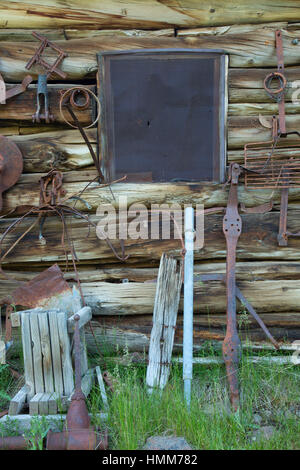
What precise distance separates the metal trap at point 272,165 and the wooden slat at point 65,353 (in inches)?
68.0

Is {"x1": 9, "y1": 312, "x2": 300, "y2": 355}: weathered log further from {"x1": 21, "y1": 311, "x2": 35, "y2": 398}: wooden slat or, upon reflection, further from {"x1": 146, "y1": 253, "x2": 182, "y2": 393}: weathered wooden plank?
{"x1": 21, "y1": 311, "x2": 35, "y2": 398}: wooden slat

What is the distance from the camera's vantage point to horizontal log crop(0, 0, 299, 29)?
3.59 m

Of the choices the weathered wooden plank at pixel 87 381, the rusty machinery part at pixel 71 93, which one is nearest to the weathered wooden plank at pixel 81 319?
the weathered wooden plank at pixel 87 381

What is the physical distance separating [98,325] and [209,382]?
0.98 m

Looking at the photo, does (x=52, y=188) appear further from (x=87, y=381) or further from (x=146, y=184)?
(x=87, y=381)

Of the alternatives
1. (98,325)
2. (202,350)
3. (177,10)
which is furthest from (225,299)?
(177,10)

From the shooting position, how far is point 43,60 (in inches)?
141

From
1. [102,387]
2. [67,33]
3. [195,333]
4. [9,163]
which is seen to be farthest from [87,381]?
[67,33]

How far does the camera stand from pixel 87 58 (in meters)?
3.62

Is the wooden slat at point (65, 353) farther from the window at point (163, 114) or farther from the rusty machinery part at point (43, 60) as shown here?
the rusty machinery part at point (43, 60)

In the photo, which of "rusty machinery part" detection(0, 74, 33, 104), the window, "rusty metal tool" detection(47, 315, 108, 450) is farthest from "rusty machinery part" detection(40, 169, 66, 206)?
"rusty metal tool" detection(47, 315, 108, 450)

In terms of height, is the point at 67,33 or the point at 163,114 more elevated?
the point at 67,33

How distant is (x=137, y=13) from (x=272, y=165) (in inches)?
62.9

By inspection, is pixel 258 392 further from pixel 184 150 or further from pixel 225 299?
pixel 184 150
